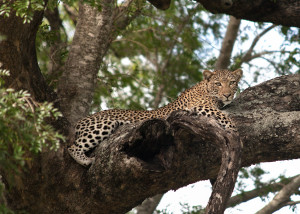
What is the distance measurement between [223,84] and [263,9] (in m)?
1.72

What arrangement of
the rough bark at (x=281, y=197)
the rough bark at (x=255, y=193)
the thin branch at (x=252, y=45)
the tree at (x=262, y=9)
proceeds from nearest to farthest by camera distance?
the tree at (x=262, y=9), the rough bark at (x=281, y=197), the rough bark at (x=255, y=193), the thin branch at (x=252, y=45)

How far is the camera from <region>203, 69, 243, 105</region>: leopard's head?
945cm

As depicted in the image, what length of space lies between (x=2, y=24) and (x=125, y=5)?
479cm

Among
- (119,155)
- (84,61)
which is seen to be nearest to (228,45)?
(84,61)

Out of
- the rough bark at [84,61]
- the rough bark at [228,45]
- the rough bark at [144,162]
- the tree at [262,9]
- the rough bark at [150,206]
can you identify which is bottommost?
the rough bark at [150,206]

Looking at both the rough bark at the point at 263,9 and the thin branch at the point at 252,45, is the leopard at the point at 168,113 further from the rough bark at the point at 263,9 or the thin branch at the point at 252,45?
the thin branch at the point at 252,45

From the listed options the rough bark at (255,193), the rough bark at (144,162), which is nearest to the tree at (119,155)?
the rough bark at (144,162)

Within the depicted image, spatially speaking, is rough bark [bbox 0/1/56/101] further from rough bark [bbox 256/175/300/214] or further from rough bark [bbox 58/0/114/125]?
rough bark [bbox 256/175/300/214]

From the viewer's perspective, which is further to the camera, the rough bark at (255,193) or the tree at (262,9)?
the rough bark at (255,193)

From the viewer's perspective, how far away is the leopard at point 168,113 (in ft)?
23.9

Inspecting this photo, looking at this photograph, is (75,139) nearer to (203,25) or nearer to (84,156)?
Answer: (84,156)

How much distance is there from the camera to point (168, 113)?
8781mm

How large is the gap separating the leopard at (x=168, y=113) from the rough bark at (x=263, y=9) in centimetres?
152

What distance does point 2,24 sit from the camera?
633cm
